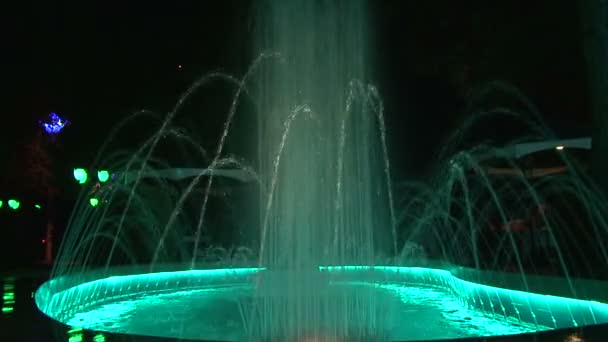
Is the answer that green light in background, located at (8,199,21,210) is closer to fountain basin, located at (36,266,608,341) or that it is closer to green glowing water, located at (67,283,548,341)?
fountain basin, located at (36,266,608,341)

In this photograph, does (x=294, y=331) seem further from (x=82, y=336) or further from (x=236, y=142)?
(x=236, y=142)

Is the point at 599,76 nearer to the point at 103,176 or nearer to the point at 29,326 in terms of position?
the point at 29,326

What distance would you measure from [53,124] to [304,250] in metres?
12.8

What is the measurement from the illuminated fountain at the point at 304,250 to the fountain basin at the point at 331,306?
0.10ft

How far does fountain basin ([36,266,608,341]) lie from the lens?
701 centimetres

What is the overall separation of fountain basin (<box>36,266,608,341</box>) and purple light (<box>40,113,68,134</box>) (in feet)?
26.2

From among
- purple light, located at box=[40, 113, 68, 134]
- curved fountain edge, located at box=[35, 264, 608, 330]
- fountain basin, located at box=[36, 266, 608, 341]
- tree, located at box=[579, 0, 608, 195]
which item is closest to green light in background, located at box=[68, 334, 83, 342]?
fountain basin, located at box=[36, 266, 608, 341]

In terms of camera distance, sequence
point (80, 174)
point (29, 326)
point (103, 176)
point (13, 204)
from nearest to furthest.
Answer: point (29, 326), point (80, 174), point (103, 176), point (13, 204)

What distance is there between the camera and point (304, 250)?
866 centimetres

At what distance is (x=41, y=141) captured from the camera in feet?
60.5

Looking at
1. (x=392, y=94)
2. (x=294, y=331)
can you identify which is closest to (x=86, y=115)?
(x=392, y=94)

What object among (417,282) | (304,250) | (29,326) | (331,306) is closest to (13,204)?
(417,282)

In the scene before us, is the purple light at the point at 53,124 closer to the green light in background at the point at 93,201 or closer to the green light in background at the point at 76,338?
the green light in background at the point at 93,201

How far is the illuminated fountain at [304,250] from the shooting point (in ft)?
23.6
